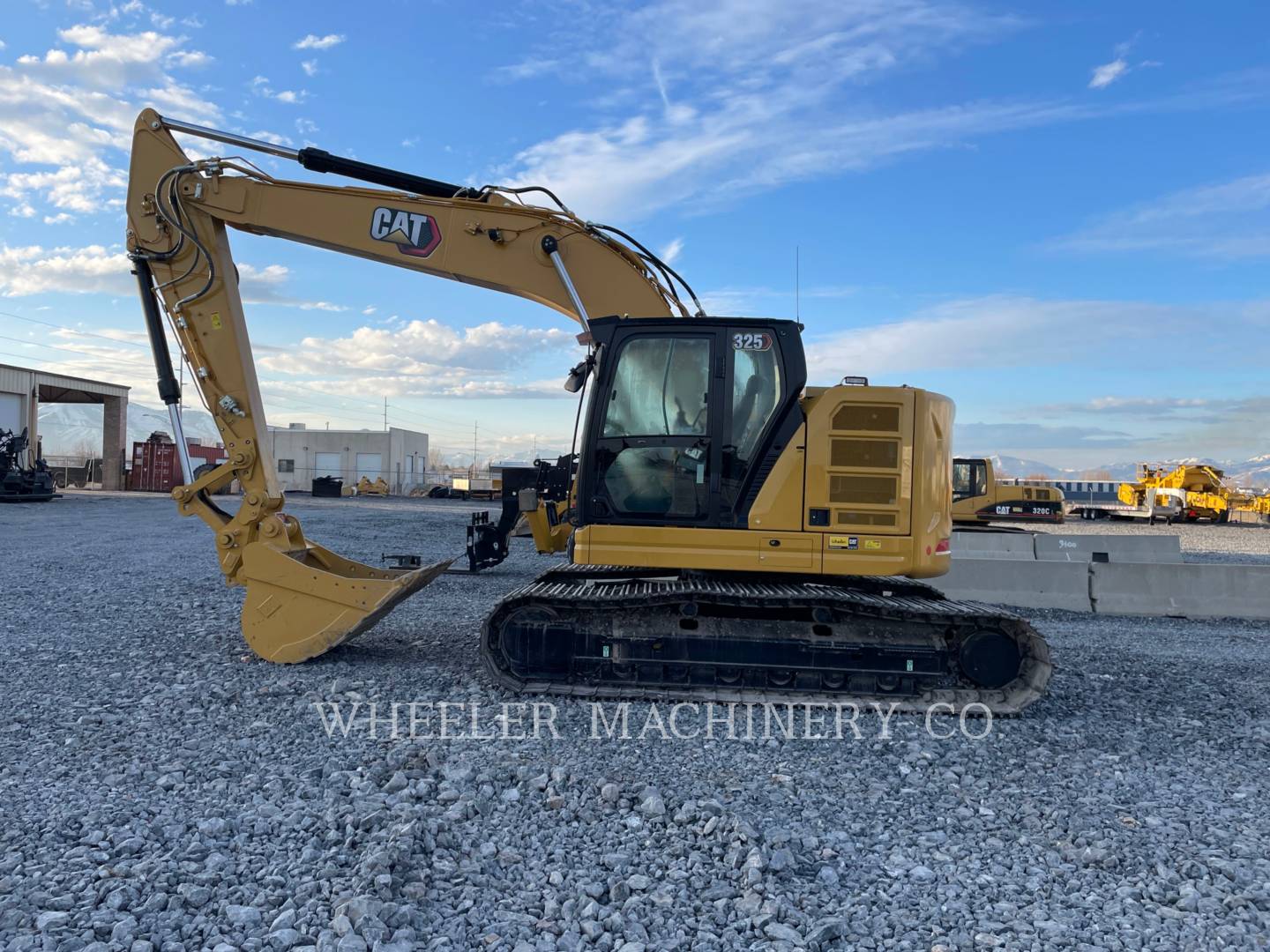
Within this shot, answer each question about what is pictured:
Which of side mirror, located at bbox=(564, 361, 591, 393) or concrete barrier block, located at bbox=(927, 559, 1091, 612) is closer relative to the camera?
side mirror, located at bbox=(564, 361, 591, 393)

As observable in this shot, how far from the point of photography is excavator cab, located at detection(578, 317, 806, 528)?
6137mm

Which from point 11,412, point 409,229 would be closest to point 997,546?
point 409,229

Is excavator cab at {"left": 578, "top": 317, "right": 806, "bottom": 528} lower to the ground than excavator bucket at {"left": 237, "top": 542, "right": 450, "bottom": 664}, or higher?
higher

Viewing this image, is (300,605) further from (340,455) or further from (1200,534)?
(340,455)

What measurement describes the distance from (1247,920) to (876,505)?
10.6ft

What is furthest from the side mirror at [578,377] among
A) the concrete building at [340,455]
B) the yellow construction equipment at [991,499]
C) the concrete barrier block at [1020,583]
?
the concrete building at [340,455]

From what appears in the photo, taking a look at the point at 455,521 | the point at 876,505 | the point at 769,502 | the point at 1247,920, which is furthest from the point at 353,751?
the point at 455,521

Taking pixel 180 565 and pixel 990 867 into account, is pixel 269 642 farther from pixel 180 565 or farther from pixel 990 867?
pixel 180 565

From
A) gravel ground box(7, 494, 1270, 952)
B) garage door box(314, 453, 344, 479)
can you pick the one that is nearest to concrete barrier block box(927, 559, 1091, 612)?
gravel ground box(7, 494, 1270, 952)

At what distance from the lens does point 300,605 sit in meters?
6.66

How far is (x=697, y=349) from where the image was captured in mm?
6191

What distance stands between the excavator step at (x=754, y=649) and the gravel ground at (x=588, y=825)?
12.4 inches

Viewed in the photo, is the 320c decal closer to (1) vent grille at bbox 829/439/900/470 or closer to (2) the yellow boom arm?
(2) the yellow boom arm

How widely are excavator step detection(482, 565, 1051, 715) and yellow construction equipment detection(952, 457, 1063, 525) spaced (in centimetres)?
1269
